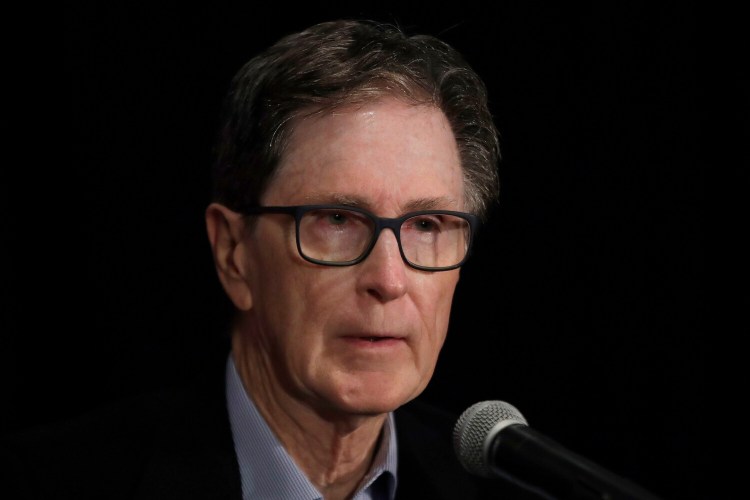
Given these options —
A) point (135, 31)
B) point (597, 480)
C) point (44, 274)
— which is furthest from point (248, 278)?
point (597, 480)

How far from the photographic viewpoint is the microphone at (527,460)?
1466mm

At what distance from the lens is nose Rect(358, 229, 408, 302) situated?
2.09 metres

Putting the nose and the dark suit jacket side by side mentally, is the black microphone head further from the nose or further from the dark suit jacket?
the dark suit jacket

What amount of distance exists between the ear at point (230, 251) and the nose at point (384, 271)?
1.14ft

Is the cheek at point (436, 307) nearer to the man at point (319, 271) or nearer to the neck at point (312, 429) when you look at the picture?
the man at point (319, 271)

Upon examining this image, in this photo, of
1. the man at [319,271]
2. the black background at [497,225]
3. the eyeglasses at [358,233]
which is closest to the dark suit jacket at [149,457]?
the man at [319,271]

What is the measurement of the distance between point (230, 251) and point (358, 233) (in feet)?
1.25

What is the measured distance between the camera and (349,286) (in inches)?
83.5

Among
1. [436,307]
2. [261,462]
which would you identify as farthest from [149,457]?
[436,307]

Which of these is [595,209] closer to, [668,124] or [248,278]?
[668,124]

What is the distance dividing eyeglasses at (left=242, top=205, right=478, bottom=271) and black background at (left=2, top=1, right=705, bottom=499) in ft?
2.26

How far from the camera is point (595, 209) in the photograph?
296 cm

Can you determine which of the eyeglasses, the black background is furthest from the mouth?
the black background

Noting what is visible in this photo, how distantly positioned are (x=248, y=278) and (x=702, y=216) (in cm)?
139
